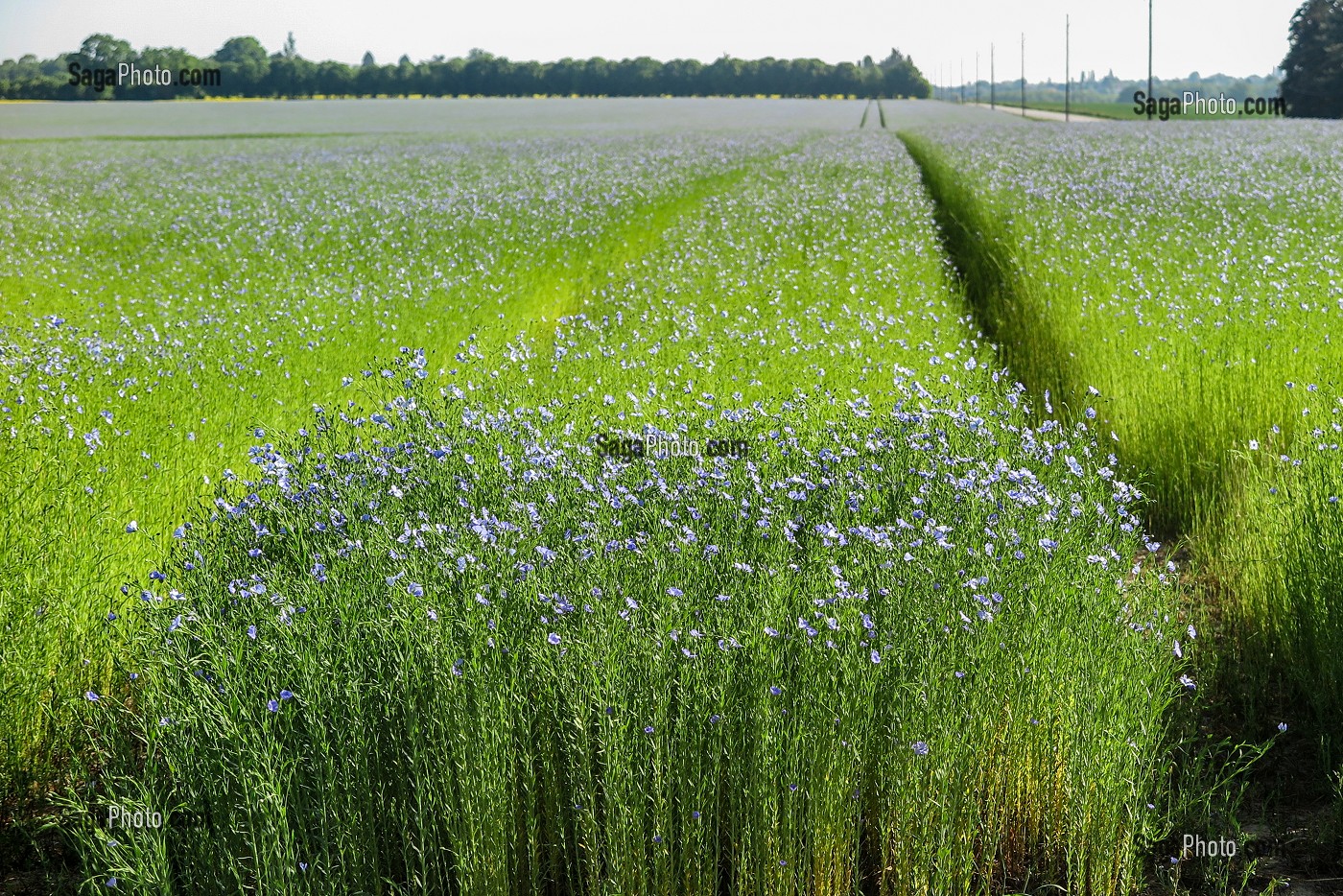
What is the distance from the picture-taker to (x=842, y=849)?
10.8 ft

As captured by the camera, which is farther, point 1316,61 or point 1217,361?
point 1316,61

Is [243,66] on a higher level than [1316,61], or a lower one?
higher

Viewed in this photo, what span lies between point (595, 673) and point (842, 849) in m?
0.91

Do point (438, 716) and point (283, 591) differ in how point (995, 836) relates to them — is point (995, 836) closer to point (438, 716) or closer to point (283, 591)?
point (438, 716)

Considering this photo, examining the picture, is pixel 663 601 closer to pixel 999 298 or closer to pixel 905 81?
pixel 999 298

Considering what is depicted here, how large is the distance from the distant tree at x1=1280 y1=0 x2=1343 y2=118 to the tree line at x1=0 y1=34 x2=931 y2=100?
66668mm

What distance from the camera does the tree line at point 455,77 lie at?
7956cm

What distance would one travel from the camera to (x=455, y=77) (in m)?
109

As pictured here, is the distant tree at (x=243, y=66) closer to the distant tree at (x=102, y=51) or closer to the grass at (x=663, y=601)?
the distant tree at (x=102, y=51)

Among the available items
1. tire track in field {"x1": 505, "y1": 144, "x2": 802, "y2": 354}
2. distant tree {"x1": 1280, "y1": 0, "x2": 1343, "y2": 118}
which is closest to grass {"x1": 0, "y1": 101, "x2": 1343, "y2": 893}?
tire track in field {"x1": 505, "y1": 144, "x2": 802, "y2": 354}

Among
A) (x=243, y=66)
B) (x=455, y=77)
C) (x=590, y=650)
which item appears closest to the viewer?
(x=590, y=650)

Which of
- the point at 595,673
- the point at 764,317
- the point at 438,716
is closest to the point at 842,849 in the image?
the point at 595,673

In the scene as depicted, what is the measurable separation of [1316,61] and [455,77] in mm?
77287

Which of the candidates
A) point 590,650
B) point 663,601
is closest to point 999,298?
point 663,601
